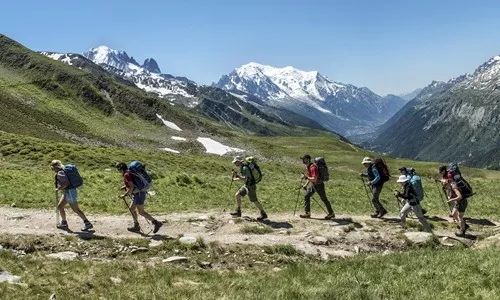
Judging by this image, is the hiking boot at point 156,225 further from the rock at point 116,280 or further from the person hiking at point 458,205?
the person hiking at point 458,205

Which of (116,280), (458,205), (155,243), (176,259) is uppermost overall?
(458,205)

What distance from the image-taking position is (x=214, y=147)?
4646 inches

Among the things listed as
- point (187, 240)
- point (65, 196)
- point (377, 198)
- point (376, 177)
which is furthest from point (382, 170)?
point (65, 196)

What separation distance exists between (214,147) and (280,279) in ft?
339

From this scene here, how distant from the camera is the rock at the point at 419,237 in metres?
21.6

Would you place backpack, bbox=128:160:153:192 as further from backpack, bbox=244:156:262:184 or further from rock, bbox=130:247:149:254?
backpack, bbox=244:156:262:184

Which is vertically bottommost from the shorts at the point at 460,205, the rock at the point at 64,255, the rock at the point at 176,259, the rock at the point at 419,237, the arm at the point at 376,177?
the rock at the point at 64,255

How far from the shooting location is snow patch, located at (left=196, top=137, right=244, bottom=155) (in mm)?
114562

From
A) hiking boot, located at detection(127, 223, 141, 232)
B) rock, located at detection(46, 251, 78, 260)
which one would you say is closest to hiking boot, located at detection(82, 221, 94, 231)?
hiking boot, located at detection(127, 223, 141, 232)

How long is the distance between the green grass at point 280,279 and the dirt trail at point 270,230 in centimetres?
348

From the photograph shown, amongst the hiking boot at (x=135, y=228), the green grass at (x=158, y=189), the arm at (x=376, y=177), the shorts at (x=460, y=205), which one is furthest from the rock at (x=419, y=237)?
the hiking boot at (x=135, y=228)

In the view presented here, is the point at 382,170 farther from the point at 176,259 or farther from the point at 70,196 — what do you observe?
the point at 70,196

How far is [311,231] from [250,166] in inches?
159

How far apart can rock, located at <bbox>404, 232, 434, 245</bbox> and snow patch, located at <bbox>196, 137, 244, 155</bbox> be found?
91673 millimetres
